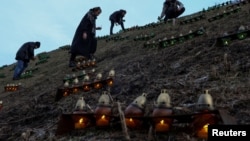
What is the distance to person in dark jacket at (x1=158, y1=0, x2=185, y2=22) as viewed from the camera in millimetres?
25500

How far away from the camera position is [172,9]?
2555cm

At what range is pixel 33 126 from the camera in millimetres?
7656

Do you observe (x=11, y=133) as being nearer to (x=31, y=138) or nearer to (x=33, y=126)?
(x=33, y=126)

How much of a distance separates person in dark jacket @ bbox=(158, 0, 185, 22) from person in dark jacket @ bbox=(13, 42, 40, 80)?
819 centimetres

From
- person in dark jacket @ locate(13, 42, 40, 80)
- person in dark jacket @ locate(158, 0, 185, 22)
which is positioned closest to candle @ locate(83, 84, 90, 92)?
person in dark jacket @ locate(13, 42, 40, 80)

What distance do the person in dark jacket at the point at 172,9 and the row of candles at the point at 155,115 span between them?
2000 cm

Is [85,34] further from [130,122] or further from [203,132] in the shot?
[203,132]

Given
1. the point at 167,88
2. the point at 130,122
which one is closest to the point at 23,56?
the point at 167,88

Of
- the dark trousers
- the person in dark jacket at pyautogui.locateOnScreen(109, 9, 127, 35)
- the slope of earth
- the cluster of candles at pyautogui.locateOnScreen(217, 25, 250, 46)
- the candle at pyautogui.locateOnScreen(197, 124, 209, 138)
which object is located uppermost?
the person in dark jacket at pyautogui.locateOnScreen(109, 9, 127, 35)

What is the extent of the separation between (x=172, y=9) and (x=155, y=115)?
2090 cm

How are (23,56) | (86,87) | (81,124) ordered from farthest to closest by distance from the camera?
(23,56) → (86,87) → (81,124)

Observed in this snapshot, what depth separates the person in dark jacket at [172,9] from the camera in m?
25.5

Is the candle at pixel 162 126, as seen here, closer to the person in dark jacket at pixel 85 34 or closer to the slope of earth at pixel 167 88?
the slope of earth at pixel 167 88

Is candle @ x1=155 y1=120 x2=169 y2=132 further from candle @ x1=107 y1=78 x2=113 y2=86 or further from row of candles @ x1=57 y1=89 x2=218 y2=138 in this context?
candle @ x1=107 y1=78 x2=113 y2=86
